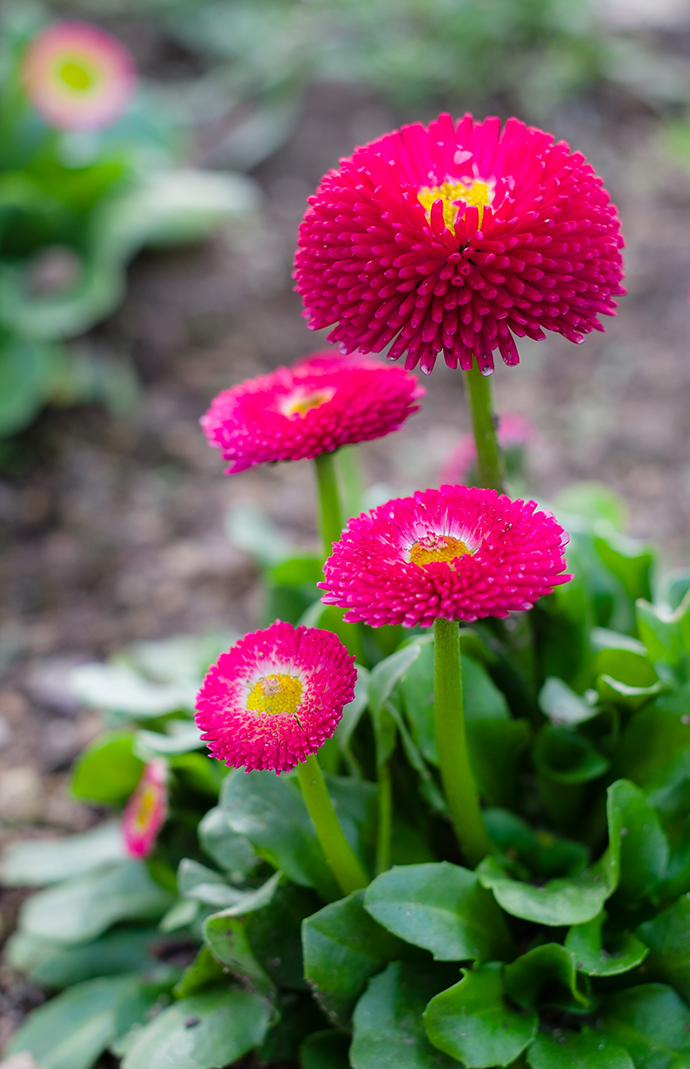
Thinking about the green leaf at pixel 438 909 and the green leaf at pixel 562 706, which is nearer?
the green leaf at pixel 438 909

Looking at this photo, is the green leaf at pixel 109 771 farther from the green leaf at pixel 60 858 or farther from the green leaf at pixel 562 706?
the green leaf at pixel 562 706

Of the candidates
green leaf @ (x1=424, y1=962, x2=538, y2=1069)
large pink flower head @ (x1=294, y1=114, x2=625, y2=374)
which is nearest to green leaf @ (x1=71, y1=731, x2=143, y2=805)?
green leaf @ (x1=424, y1=962, x2=538, y2=1069)

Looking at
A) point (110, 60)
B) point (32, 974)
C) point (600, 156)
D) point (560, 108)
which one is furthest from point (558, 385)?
point (32, 974)

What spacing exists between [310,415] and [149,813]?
37.6 inches

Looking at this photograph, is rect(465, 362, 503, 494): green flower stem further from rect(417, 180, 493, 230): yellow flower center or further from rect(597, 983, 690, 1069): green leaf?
rect(597, 983, 690, 1069): green leaf

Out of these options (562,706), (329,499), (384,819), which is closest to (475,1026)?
(384,819)

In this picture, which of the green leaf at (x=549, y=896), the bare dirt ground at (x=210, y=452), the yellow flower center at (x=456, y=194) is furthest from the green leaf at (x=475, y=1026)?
the bare dirt ground at (x=210, y=452)

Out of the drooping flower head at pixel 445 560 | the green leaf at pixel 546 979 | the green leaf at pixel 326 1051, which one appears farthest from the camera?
the green leaf at pixel 326 1051

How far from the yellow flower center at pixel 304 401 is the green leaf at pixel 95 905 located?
1103mm

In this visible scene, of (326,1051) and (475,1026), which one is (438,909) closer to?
(475,1026)

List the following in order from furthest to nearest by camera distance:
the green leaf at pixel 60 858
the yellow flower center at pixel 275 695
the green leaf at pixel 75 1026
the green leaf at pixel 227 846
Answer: the green leaf at pixel 60 858 < the green leaf at pixel 75 1026 < the green leaf at pixel 227 846 < the yellow flower center at pixel 275 695

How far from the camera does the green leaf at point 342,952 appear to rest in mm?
1397

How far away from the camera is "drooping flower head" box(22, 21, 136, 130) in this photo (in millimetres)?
3832

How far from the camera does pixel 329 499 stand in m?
1.58
